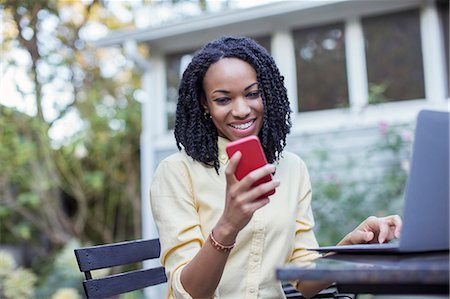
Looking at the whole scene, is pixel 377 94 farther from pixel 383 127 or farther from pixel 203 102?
pixel 203 102

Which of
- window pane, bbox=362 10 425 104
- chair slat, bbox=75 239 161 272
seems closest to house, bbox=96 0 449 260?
window pane, bbox=362 10 425 104

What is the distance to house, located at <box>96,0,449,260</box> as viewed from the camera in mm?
5480

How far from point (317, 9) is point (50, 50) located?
3.35m

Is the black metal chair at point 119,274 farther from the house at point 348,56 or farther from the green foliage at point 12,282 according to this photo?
the green foliage at point 12,282

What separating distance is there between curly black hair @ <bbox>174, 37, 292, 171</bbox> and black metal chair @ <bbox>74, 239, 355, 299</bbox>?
1.24 ft

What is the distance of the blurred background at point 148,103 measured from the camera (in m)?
5.46

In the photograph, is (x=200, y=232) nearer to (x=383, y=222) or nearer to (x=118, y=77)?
(x=383, y=222)

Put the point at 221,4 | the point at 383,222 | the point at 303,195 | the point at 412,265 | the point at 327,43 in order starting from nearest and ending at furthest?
the point at 412,265 → the point at 383,222 → the point at 303,195 → the point at 327,43 → the point at 221,4

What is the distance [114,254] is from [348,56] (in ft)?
14.7

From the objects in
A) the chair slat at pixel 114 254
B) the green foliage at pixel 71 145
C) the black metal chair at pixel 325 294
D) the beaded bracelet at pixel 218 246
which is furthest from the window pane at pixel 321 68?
the beaded bracelet at pixel 218 246

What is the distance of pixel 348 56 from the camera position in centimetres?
574

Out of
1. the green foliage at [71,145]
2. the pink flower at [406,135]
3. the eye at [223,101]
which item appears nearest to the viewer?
the eye at [223,101]

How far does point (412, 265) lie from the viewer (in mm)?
891

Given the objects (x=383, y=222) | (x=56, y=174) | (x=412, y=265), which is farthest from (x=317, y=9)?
(x=412, y=265)
